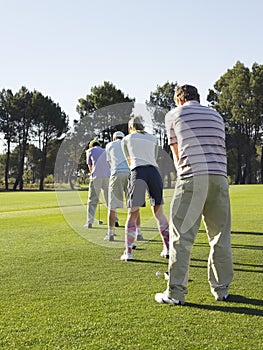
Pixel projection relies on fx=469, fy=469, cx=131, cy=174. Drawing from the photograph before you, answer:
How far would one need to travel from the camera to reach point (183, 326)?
3877 millimetres

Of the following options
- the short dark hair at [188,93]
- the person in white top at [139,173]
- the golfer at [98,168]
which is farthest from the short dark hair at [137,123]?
the golfer at [98,168]

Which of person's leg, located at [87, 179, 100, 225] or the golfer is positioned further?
person's leg, located at [87, 179, 100, 225]

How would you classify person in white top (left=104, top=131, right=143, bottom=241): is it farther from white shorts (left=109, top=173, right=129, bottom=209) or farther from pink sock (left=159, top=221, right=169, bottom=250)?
pink sock (left=159, top=221, right=169, bottom=250)

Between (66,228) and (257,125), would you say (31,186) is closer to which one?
(257,125)

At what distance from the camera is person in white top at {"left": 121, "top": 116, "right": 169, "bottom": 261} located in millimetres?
7004

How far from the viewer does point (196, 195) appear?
4734 millimetres

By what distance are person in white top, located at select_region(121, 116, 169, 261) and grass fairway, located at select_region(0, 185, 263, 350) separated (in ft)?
2.10

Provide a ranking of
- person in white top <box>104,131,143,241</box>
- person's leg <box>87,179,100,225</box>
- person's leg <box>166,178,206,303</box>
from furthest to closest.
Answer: person's leg <box>87,179,100,225</box>, person in white top <box>104,131,143,241</box>, person's leg <box>166,178,206,303</box>

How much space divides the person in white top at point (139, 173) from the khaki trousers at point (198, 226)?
7.22 feet

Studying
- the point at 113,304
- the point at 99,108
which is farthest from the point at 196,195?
the point at 99,108

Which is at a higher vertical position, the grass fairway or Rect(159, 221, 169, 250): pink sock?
Rect(159, 221, 169, 250): pink sock

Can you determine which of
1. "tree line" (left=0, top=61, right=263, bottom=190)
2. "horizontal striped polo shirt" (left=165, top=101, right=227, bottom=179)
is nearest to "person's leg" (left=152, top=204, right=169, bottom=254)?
"horizontal striped polo shirt" (left=165, top=101, right=227, bottom=179)

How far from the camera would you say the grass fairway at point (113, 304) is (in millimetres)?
3574

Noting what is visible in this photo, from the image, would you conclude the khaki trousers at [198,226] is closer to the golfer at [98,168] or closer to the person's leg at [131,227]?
the person's leg at [131,227]
